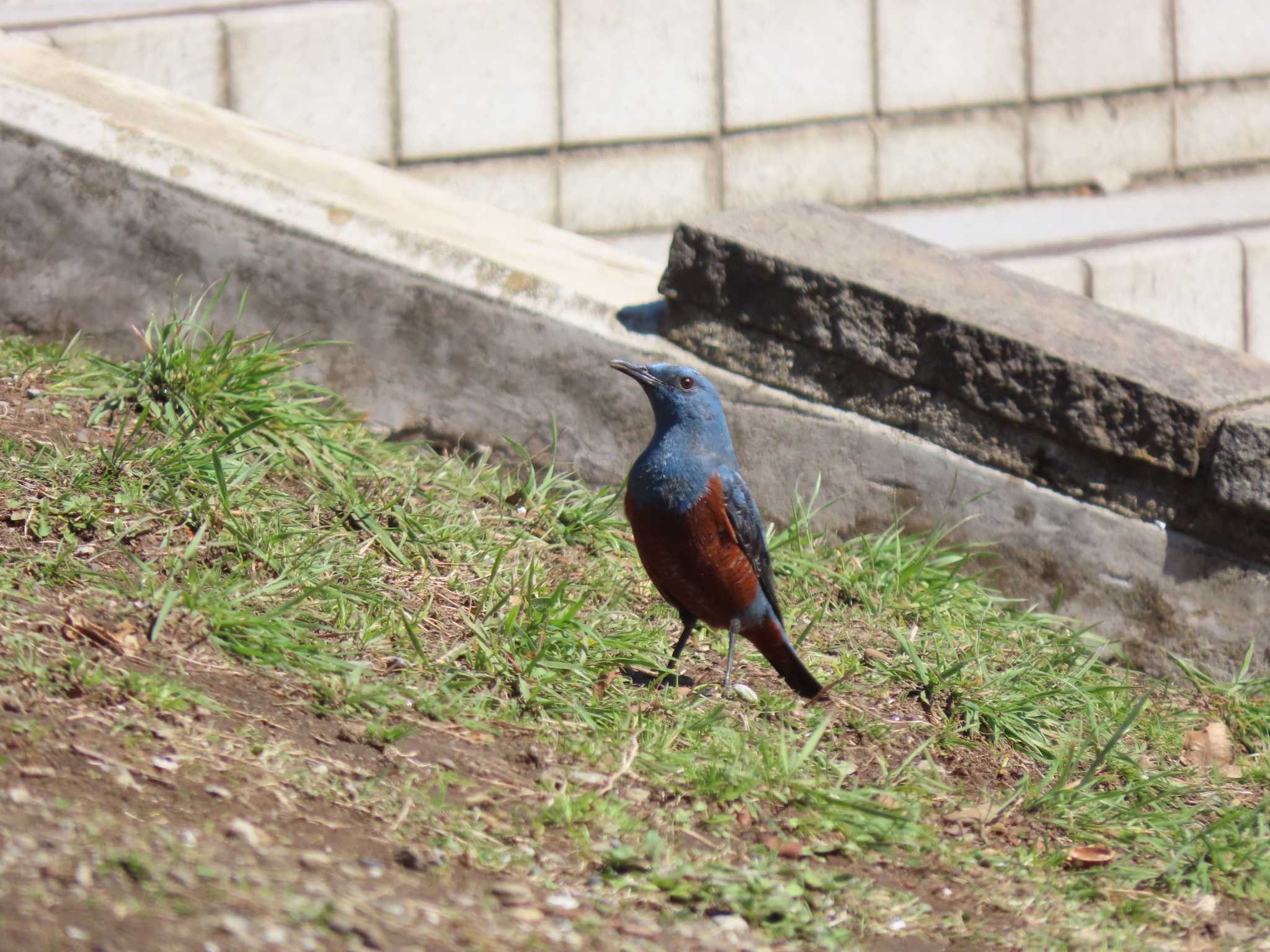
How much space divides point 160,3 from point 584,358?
260 centimetres

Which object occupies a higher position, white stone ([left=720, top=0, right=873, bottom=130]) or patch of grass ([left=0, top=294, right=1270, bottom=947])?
white stone ([left=720, top=0, right=873, bottom=130])

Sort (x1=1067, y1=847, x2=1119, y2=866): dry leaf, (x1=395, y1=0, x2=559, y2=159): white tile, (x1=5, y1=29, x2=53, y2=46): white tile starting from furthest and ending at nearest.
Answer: (x1=395, y1=0, x2=559, y2=159): white tile
(x1=5, y1=29, x2=53, y2=46): white tile
(x1=1067, y1=847, x2=1119, y2=866): dry leaf

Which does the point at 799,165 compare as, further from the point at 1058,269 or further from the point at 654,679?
the point at 654,679

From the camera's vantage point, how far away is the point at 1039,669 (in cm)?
383

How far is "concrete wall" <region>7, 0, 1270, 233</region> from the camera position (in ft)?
17.5

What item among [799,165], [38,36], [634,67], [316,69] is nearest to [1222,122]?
[799,165]

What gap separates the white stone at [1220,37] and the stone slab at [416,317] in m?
3.46

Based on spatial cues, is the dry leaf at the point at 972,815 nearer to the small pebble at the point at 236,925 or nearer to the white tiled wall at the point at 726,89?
the small pebble at the point at 236,925

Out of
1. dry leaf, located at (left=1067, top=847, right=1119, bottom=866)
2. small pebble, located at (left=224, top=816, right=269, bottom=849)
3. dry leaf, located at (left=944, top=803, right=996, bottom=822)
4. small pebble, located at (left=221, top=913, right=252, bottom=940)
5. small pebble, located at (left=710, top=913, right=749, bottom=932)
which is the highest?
small pebble, located at (left=221, top=913, right=252, bottom=940)

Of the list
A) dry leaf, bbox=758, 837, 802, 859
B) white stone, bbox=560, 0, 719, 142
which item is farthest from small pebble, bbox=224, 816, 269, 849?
white stone, bbox=560, 0, 719, 142

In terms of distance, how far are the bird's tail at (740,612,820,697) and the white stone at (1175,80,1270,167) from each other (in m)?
4.30

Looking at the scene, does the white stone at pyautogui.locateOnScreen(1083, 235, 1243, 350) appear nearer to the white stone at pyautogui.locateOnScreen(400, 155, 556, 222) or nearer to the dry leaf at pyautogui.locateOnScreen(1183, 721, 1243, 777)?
the white stone at pyautogui.locateOnScreen(400, 155, 556, 222)

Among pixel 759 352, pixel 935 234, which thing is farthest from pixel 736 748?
pixel 935 234

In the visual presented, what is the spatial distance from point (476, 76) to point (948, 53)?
2243 mm
